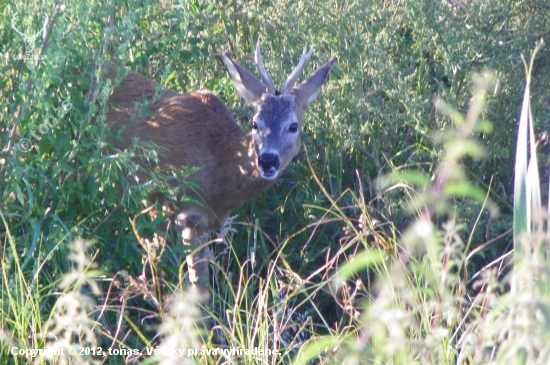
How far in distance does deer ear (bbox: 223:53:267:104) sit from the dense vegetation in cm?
34

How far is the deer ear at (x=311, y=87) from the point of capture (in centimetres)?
666

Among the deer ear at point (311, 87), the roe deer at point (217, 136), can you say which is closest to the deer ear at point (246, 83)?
the roe deer at point (217, 136)

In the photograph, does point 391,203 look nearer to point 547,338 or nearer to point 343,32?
point 343,32

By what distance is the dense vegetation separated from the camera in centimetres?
444

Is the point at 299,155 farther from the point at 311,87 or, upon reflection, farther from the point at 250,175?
the point at 250,175

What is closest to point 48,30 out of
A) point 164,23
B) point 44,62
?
point 44,62

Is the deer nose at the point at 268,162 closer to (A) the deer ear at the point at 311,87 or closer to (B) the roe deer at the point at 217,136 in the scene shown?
(B) the roe deer at the point at 217,136

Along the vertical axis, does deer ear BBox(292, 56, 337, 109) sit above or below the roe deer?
above

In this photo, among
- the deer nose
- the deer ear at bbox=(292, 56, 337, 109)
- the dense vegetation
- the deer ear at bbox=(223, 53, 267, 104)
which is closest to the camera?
the dense vegetation

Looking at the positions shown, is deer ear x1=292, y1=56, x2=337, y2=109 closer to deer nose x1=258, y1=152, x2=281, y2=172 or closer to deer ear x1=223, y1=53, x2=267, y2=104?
deer ear x1=223, y1=53, x2=267, y2=104

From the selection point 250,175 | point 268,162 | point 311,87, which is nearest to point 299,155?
point 311,87

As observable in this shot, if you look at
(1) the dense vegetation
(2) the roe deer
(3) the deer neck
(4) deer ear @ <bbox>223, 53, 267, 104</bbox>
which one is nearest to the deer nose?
(2) the roe deer

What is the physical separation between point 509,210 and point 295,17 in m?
2.35

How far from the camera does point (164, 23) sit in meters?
6.87
